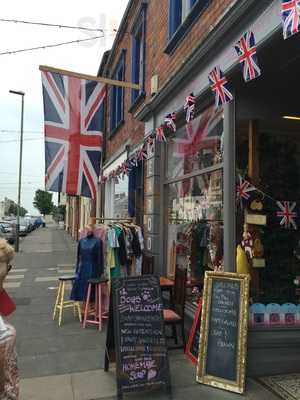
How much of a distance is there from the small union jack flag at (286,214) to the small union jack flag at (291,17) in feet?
8.91

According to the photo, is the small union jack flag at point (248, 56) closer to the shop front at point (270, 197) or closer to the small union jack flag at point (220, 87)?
the small union jack flag at point (220, 87)

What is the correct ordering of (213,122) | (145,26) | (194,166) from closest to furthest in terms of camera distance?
(213,122), (194,166), (145,26)

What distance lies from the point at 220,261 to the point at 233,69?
243 centimetres

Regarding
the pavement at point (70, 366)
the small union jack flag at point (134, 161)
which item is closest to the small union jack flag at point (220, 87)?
the pavement at point (70, 366)

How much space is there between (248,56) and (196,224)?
3170mm

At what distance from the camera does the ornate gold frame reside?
4.45m

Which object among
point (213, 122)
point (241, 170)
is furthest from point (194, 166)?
point (241, 170)

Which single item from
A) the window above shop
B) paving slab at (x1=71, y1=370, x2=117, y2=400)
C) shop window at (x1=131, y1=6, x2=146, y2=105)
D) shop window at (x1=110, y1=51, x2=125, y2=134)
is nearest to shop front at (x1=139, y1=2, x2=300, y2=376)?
the window above shop

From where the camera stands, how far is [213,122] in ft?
19.9

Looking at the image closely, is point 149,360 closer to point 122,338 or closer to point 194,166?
point 122,338

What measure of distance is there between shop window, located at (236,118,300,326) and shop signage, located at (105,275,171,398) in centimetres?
122

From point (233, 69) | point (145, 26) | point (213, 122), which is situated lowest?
point (213, 122)

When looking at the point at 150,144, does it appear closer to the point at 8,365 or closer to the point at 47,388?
the point at 47,388

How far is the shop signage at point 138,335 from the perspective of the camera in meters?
4.32
